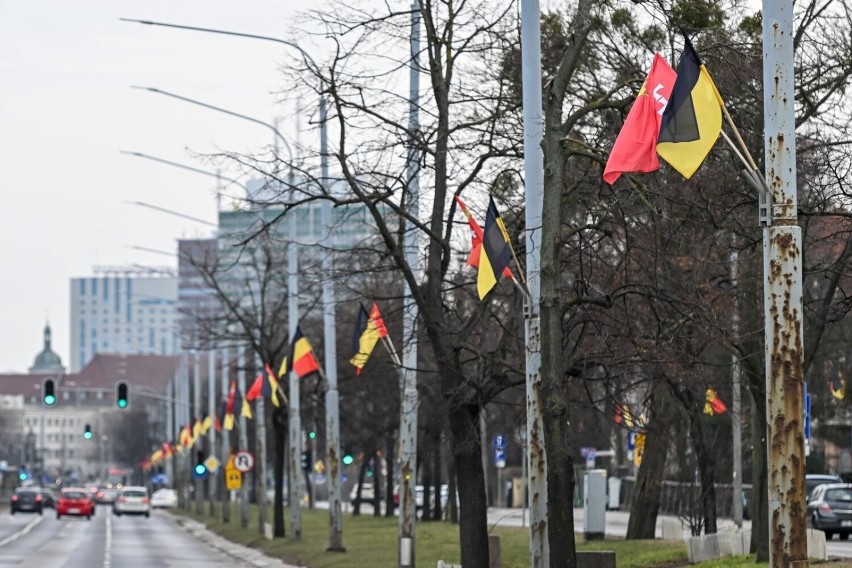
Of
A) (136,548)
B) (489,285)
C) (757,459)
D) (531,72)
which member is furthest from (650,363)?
(136,548)

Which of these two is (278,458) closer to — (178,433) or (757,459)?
(757,459)

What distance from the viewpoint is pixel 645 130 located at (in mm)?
16906

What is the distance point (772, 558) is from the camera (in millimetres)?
13906

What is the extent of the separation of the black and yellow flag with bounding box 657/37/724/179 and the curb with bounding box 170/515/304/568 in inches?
969

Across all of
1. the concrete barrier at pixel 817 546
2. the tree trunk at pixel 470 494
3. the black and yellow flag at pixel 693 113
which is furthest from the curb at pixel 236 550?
the black and yellow flag at pixel 693 113

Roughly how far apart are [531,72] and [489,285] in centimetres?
252

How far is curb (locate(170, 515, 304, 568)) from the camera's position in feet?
133

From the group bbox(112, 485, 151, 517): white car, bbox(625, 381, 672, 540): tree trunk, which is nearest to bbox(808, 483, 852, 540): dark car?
bbox(625, 381, 672, 540): tree trunk

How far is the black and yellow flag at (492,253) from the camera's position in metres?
21.0

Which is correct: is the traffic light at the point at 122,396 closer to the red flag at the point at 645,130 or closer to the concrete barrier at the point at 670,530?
the concrete barrier at the point at 670,530

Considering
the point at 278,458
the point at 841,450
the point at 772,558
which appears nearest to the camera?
the point at 772,558

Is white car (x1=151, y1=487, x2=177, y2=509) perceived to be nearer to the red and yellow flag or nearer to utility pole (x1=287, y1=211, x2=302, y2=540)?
utility pole (x1=287, y1=211, x2=302, y2=540)

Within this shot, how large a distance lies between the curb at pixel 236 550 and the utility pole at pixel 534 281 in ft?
61.2

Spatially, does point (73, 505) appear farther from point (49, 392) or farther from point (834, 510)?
point (834, 510)
